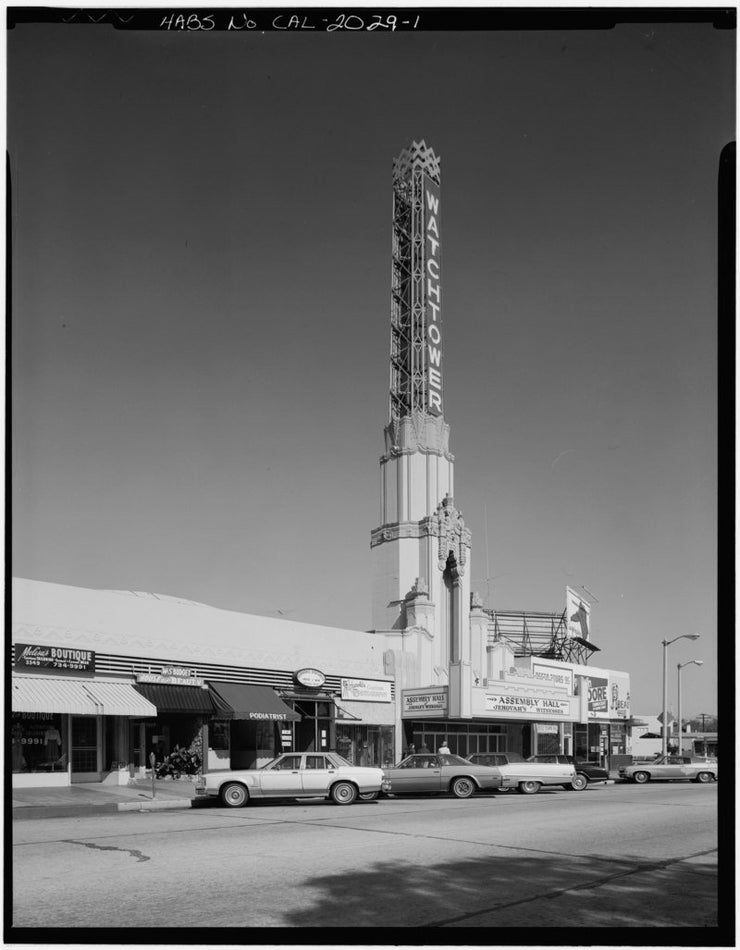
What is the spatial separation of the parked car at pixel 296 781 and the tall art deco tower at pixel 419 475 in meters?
21.1

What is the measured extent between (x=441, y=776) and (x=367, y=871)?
16189 millimetres

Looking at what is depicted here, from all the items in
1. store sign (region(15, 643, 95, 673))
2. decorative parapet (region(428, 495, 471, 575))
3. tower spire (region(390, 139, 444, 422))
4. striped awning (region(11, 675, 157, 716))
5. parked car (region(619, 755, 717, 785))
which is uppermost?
tower spire (region(390, 139, 444, 422))

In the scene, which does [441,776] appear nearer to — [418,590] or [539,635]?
[418,590]

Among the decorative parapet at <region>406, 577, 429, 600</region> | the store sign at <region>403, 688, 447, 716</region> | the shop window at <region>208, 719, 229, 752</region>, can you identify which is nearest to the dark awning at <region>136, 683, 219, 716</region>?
the shop window at <region>208, 719, 229, 752</region>

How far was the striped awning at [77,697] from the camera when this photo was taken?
26453mm

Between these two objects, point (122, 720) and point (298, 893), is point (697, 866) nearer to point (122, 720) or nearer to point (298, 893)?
point (298, 893)

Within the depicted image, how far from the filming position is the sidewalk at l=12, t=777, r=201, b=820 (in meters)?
21.5

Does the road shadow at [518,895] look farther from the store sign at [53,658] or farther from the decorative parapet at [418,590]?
the decorative parapet at [418,590]

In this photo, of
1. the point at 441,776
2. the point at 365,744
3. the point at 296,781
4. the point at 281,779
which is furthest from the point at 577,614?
the point at 281,779

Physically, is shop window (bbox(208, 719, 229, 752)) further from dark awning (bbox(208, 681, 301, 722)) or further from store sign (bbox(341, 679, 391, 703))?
store sign (bbox(341, 679, 391, 703))

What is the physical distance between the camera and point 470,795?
27750 millimetres

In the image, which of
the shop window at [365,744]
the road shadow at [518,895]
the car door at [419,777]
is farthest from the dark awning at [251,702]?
the road shadow at [518,895]

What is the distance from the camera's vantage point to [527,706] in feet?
155

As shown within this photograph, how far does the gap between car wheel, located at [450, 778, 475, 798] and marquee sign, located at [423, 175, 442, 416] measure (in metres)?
30.7
